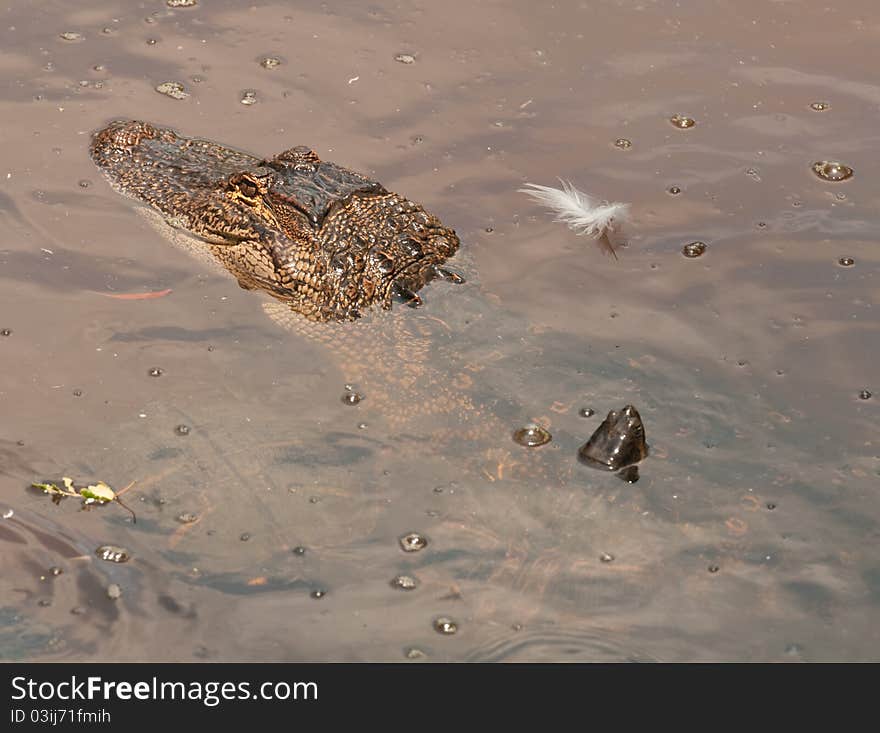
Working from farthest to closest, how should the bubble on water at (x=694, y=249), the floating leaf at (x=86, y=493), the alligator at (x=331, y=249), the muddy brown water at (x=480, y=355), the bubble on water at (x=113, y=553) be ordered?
the bubble on water at (x=694, y=249)
the alligator at (x=331, y=249)
the floating leaf at (x=86, y=493)
the bubble on water at (x=113, y=553)
the muddy brown water at (x=480, y=355)

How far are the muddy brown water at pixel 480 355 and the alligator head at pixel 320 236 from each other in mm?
233

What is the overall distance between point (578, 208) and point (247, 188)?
2018 mm

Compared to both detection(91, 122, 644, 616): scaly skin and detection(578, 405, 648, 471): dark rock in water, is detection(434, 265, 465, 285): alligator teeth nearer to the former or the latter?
detection(91, 122, 644, 616): scaly skin

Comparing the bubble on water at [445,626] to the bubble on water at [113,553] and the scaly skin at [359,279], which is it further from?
the bubble on water at [113,553]

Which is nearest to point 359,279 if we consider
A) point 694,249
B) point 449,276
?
point 449,276

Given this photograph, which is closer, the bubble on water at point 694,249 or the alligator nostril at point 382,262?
the alligator nostril at point 382,262

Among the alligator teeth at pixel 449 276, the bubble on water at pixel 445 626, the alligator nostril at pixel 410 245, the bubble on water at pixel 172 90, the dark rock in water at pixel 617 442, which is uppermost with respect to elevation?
the bubble on water at pixel 172 90

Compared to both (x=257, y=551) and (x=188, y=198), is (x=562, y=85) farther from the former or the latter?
(x=257, y=551)

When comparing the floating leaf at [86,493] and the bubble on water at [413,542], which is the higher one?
the floating leaf at [86,493]

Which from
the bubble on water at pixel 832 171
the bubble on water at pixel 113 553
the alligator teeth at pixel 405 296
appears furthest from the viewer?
the bubble on water at pixel 832 171

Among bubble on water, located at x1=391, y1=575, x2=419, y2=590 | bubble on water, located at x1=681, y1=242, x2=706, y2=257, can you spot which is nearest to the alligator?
bubble on water, located at x1=391, y1=575, x2=419, y2=590

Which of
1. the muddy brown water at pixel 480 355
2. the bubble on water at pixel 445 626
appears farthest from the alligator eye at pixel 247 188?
the bubble on water at pixel 445 626

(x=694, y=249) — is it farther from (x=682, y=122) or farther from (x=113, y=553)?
(x=113, y=553)

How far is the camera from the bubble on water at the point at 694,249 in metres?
6.71
